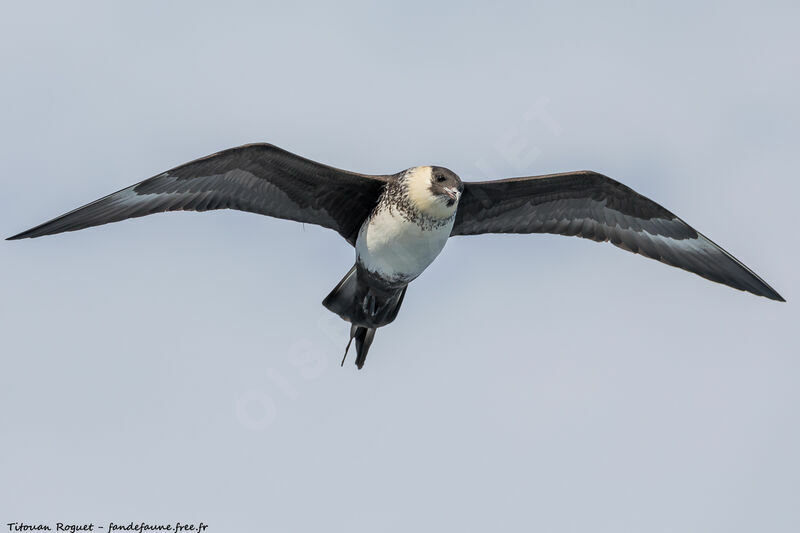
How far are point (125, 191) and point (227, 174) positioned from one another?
1.05 metres

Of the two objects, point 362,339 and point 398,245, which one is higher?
point 398,245

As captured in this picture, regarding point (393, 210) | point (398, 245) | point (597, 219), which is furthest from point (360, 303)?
point (597, 219)

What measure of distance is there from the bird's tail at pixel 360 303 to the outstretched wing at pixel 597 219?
1083mm

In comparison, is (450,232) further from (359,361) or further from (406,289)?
(359,361)

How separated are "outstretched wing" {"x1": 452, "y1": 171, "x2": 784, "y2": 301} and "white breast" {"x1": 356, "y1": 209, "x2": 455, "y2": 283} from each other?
0.98 meters

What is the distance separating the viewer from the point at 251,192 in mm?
11398

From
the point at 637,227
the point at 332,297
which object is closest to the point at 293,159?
the point at 332,297

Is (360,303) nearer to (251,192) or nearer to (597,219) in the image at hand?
(251,192)

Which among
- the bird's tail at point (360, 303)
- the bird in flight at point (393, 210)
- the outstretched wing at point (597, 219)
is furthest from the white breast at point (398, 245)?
the outstretched wing at point (597, 219)

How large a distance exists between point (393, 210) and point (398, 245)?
359mm

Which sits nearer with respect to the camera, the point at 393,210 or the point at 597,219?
the point at 393,210

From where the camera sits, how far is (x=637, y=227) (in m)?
12.5

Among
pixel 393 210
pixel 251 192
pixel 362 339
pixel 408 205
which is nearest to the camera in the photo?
pixel 408 205

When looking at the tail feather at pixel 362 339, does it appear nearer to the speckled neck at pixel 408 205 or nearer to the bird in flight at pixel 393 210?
the bird in flight at pixel 393 210
